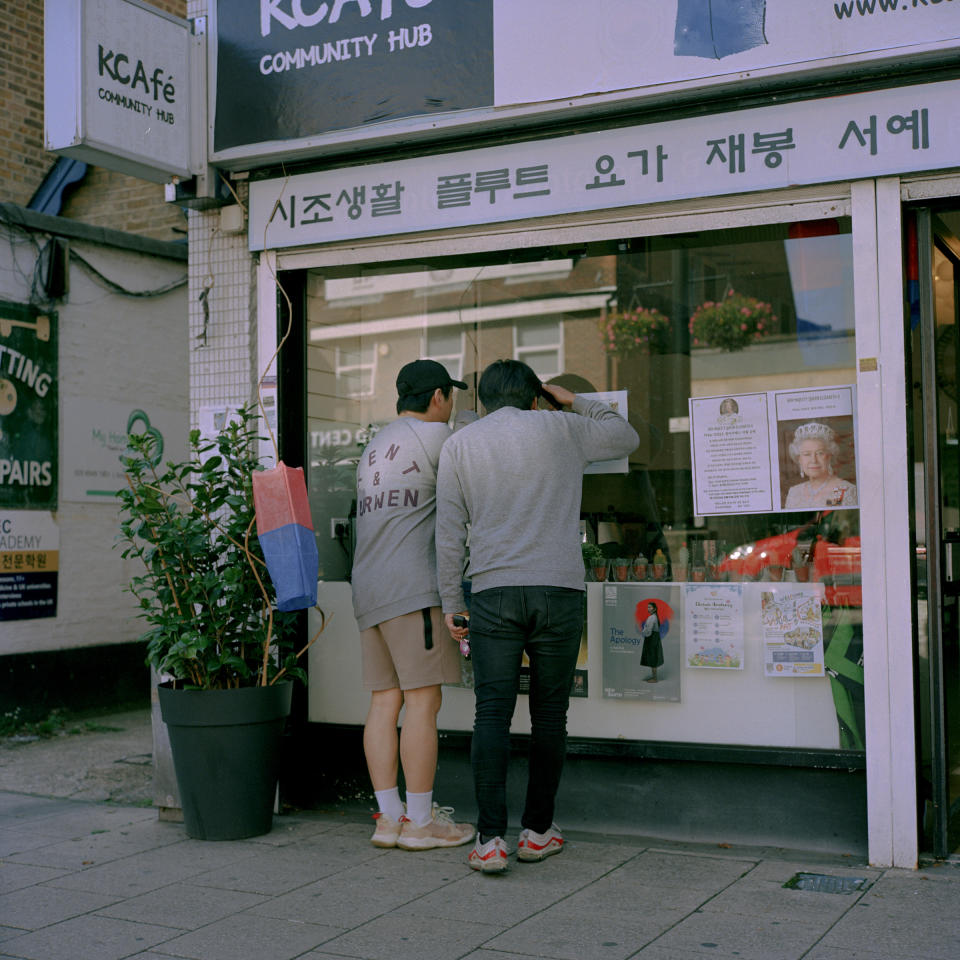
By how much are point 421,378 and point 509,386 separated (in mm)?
527

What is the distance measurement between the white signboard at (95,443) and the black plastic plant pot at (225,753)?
3470 millimetres

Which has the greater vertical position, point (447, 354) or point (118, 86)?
point (118, 86)

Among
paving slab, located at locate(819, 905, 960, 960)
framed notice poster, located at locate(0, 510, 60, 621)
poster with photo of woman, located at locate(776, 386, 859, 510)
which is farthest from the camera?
framed notice poster, located at locate(0, 510, 60, 621)

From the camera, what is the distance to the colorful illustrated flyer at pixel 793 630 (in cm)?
470

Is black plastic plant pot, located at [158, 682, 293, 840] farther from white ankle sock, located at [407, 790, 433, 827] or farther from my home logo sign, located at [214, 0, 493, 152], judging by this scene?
my home logo sign, located at [214, 0, 493, 152]

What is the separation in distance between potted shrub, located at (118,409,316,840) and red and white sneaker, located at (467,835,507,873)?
43.9 inches

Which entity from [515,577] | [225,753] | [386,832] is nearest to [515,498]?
[515,577]

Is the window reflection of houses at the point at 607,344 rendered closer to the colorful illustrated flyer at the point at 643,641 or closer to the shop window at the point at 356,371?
the shop window at the point at 356,371

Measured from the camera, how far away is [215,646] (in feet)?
16.5

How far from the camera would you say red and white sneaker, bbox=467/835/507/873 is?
4262mm

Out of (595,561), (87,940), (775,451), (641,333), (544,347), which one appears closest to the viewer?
(87,940)

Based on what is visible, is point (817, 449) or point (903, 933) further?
point (817, 449)

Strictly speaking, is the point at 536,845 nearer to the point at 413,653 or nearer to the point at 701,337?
the point at 413,653

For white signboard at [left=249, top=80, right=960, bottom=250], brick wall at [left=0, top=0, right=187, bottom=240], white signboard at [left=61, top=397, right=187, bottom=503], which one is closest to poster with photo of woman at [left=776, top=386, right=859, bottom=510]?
white signboard at [left=249, top=80, right=960, bottom=250]
